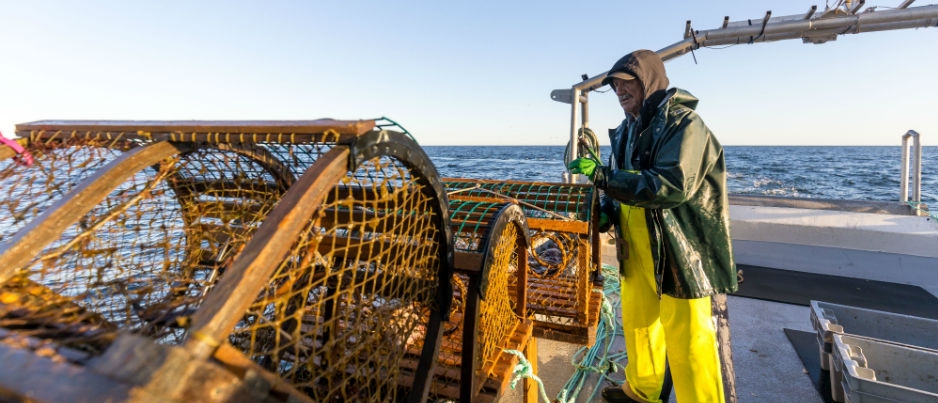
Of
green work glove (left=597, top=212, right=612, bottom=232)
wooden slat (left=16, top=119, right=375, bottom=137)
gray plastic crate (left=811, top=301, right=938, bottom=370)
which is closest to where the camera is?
wooden slat (left=16, top=119, right=375, bottom=137)

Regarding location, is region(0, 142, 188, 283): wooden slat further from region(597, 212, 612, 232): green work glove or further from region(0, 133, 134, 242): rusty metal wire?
region(597, 212, 612, 232): green work glove

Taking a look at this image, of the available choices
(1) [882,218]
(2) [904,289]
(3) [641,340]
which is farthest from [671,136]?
(1) [882,218]

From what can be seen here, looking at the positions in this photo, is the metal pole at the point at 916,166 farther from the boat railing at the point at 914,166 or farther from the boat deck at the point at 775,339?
the boat deck at the point at 775,339

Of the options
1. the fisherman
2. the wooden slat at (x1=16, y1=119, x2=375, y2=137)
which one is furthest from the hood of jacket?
the wooden slat at (x1=16, y1=119, x2=375, y2=137)

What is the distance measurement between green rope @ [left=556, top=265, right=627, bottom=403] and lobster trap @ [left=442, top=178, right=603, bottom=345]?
303 millimetres

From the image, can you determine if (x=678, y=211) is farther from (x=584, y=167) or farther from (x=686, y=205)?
(x=584, y=167)

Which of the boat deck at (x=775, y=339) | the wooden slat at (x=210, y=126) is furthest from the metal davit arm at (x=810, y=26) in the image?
the wooden slat at (x=210, y=126)

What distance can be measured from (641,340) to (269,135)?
236 cm

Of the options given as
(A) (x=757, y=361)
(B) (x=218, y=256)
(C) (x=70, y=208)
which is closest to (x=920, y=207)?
(A) (x=757, y=361)

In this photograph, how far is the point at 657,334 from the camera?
8.68ft

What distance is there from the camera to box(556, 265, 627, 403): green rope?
112 inches

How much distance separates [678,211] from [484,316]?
3.85 feet

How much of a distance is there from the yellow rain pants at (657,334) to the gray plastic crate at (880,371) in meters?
0.64

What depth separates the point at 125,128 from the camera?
1328 millimetres
